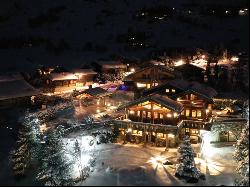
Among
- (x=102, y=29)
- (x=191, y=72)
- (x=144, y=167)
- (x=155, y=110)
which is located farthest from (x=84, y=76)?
(x=102, y=29)

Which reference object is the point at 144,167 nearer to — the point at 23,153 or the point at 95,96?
the point at 23,153

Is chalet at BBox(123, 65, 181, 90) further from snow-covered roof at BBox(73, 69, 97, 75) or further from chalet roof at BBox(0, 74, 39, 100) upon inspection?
snow-covered roof at BBox(73, 69, 97, 75)

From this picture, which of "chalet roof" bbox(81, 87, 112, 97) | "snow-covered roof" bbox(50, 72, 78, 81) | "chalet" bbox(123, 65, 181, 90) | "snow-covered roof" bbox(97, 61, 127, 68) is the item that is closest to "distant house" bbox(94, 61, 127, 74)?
"snow-covered roof" bbox(97, 61, 127, 68)

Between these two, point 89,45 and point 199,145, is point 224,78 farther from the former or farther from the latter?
point 89,45

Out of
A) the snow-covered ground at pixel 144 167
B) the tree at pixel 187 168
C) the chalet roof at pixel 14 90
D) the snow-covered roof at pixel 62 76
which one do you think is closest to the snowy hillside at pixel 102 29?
the snow-covered roof at pixel 62 76

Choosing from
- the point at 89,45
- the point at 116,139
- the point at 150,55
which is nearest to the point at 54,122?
the point at 116,139

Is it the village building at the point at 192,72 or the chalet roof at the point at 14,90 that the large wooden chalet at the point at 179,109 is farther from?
the chalet roof at the point at 14,90
